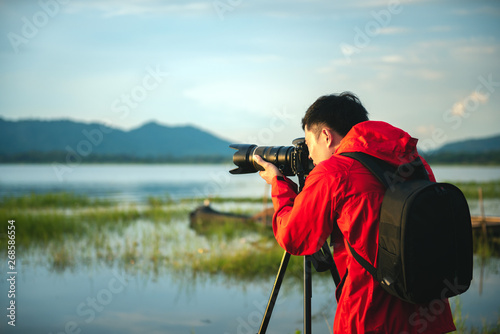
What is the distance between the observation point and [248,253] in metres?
6.57

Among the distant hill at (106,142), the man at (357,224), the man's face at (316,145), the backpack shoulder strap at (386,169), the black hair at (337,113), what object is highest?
the black hair at (337,113)

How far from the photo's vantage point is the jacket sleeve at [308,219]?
4.05 feet

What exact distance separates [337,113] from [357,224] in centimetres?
40

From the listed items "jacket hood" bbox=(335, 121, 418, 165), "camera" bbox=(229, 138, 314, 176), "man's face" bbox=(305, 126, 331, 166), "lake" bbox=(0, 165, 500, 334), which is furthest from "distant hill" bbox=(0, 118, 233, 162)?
"jacket hood" bbox=(335, 121, 418, 165)

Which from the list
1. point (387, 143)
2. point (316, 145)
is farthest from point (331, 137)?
point (387, 143)

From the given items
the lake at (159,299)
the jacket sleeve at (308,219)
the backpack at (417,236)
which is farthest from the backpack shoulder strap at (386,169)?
the lake at (159,299)

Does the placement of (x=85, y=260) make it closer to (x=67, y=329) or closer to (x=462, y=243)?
(x=67, y=329)

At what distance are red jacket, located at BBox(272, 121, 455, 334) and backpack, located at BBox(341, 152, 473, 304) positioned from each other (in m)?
0.03

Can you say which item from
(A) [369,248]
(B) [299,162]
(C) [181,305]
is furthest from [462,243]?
(C) [181,305]

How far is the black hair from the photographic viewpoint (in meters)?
1.41

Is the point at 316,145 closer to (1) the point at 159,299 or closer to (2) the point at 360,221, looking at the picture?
(2) the point at 360,221

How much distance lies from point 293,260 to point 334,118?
498cm

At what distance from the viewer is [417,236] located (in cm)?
→ 115

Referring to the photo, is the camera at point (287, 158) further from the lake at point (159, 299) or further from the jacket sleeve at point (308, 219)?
the lake at point (159, 299)
